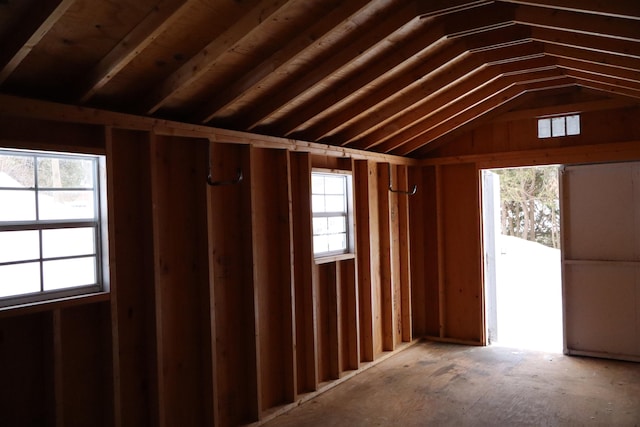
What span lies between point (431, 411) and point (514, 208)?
34.5 ft

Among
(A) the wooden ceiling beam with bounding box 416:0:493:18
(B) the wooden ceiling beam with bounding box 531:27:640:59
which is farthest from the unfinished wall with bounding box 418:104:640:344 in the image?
(A) the wooden ceiling beam with bounding box 416:0:493:18

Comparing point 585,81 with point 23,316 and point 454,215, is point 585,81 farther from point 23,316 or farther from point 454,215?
point 23,316

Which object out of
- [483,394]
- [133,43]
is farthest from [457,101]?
[133,43]

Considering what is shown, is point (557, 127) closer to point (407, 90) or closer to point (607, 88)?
point (607, 88)

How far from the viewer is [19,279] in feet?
8.71

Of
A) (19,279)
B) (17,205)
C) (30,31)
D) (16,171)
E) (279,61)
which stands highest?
(279,61)

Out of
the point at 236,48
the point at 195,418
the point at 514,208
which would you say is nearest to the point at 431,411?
the point at 195,418

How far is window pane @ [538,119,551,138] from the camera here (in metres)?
5.56

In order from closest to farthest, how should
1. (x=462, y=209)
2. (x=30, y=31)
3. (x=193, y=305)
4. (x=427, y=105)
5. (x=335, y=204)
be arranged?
(x=30, y=31) < (x=193, y=305) < (x=427, y=105) < (x=335, y=204) < (x=462, y=209)

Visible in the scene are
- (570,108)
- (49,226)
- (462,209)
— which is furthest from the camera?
(462,209)

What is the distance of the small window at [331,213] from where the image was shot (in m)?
4.78

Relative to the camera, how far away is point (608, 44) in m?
3.37

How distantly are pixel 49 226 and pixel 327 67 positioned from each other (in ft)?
6.78

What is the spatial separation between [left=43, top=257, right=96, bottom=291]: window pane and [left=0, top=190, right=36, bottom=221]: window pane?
295 mm
